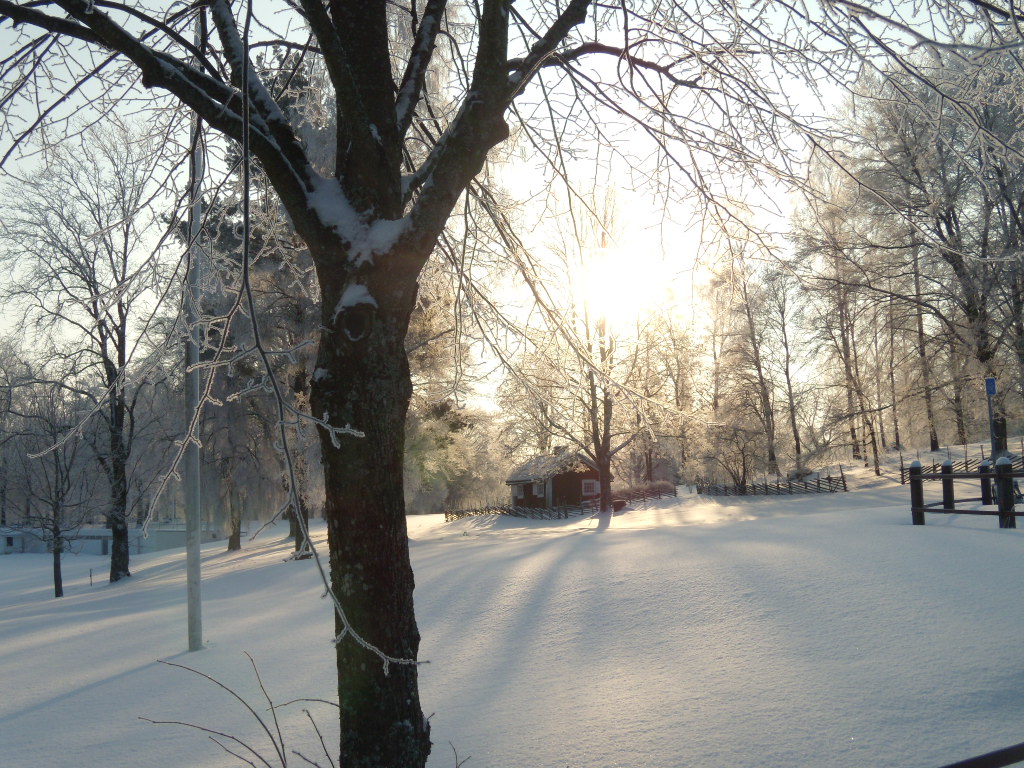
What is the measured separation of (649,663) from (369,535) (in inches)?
126

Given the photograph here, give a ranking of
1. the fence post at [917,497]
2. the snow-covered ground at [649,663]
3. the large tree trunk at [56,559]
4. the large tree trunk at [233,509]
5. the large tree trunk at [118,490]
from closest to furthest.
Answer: the snow-covered ground at [649,663] → the fence post at [917,497] → the large tree trunk at [118,490] → the large tree trunk at [56,559] → the large tree trunk at [233,509]

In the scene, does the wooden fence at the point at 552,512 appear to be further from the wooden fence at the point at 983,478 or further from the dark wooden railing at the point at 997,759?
the dark wooden railing at the point at 997,759

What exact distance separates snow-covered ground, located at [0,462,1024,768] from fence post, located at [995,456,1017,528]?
0.27m

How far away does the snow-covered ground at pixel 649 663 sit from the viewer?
12.6ft

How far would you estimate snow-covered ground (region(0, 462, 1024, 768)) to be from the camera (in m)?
3.83

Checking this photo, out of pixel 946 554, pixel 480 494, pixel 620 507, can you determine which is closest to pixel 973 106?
pixel 946 554

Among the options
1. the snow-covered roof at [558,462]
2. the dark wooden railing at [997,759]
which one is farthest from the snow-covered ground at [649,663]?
the snow-covered roof at [558,462]

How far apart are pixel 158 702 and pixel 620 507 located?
2838cm

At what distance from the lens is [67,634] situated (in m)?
11.2

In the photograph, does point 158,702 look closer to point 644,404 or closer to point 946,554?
point 644,404

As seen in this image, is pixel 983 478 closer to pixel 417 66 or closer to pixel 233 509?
pixel 417 66

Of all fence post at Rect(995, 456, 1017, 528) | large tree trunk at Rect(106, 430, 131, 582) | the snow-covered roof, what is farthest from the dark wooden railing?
the snow-covered roof

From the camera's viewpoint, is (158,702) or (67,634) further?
(67,634)

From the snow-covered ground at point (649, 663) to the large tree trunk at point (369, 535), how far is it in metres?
1.27
